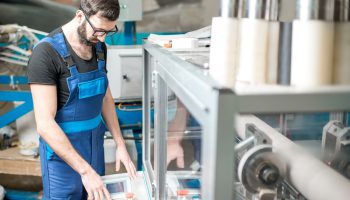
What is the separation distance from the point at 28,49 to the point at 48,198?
1.34 metres

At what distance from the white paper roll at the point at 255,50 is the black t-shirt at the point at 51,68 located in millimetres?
974

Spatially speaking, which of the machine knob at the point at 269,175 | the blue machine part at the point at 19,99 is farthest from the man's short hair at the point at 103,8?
the blue machine part at the point at 19,99

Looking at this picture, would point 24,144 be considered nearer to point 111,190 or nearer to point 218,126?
point 111,190

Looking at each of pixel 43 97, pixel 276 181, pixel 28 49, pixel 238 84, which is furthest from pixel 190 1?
pixel 238 84

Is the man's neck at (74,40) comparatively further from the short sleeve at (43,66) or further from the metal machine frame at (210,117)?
the metal machine frame at (210,117)

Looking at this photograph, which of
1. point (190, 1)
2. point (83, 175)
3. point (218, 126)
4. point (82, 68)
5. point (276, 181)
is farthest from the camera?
point (190, 1)

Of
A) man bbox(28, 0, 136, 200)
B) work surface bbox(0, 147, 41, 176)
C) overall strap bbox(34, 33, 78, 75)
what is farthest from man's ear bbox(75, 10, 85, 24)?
work surface bbox(0, 147, 41, 176)

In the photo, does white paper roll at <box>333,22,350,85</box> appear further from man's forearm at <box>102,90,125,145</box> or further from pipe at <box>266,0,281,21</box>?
man's forearm at <box>102,90,125,145</box>

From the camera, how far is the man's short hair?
4.57ft

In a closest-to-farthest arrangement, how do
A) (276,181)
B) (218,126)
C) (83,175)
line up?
(218,126) → (276,181) → (83,175)

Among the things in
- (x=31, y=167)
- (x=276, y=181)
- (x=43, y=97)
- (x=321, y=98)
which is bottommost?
(x=31, y=167)

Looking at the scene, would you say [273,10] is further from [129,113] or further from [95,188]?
[129,113]

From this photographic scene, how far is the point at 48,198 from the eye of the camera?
1564mm

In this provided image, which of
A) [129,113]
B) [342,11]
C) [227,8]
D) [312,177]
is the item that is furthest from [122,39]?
[342,11]
